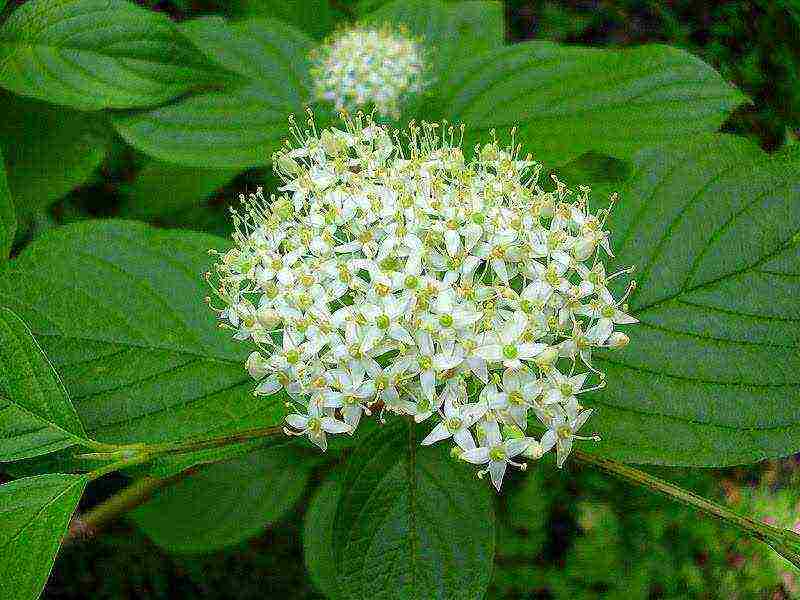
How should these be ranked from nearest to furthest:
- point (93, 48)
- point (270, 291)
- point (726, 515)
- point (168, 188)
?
point (726, 515) → point (270, 291) → point (93, 48) → point (168, 188)

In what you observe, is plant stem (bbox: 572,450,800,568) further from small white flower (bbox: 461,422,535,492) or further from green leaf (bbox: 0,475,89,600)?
green leaf (bbox: 0,475,89,600)

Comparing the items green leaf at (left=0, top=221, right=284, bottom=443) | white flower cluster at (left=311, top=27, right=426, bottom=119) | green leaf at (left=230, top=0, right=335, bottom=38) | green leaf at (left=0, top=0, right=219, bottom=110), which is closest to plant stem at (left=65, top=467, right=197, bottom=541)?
green leaf at (left=0, top=221, right=284, bottom=443)

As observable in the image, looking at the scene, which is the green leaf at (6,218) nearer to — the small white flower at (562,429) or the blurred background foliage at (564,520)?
the blurred background foliage at (564,520)

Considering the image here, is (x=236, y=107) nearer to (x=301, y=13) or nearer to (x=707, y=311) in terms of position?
(x=301, y=13)

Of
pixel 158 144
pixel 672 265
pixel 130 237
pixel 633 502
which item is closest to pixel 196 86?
pixel 158 144

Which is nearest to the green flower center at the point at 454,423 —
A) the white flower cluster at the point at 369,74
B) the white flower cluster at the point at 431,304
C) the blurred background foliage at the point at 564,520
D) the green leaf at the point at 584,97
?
the white flower cluster at the point at 431,304

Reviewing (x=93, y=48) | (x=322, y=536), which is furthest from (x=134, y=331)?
(x=322, y=536)
